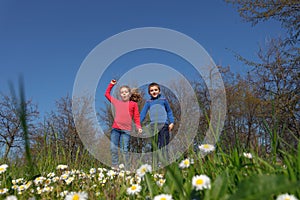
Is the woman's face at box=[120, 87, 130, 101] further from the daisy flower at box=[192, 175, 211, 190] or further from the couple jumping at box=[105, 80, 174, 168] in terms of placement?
the daisy flower at box=[192, 175, 211, 190]

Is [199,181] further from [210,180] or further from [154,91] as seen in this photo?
[154,91]

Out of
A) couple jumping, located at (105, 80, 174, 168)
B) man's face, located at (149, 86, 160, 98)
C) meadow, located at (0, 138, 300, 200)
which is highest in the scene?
man's face, located at (149, 86, 160, 98)

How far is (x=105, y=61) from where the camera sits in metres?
5.66

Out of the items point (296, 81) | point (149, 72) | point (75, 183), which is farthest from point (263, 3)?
point (75, 183)

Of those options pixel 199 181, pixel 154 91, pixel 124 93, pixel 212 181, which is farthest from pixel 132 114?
pixel 199 181

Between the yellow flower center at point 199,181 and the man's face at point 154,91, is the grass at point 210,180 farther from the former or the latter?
the man's face at point 154,91

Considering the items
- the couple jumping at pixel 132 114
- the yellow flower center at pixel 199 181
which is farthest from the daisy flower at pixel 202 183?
the couple jumping at pixel 132 114

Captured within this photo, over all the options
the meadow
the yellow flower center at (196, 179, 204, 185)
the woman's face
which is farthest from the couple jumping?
the yellow flower center at (196, 179, 204, 185)

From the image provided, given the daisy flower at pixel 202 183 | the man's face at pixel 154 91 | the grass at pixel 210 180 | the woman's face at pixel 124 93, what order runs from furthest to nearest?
the woman's face at pixel 124 93, the man's face at pixel 154 91, the daisy flower at pixel 202 183, the grass at pixel 210 180

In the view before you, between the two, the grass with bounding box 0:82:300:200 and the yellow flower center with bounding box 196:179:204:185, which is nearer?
the grass with bounding box 0:82:300:200

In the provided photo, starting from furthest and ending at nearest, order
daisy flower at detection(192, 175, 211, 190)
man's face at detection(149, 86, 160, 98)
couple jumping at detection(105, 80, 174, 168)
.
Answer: man's face at detection(149, 86, 160, 98) < couple jumping at detection(105, 80, 174, 168) < daisy flower at detection(192, 175, 211, 190)

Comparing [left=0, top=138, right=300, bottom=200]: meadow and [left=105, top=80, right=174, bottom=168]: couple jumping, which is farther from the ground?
[left=105, top=80, right=174, bottom=168]: couple jumping

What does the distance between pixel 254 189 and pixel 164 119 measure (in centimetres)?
598

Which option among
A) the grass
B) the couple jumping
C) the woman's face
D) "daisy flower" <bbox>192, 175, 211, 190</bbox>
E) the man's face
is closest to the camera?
the grass
